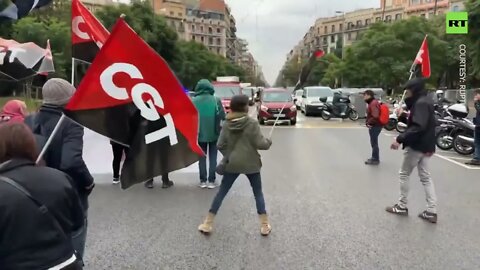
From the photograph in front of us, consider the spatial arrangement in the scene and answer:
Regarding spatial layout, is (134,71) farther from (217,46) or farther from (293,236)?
(217,46)

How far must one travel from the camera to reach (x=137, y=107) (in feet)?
13.2

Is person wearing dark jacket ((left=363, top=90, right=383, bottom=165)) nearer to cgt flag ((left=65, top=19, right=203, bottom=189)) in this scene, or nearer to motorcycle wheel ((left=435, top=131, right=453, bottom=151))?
motorcycle wheel ((left=435, top=131, right=453, bottom=151))

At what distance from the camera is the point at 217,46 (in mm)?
156750

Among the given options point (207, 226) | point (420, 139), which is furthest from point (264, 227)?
point (420, 139)

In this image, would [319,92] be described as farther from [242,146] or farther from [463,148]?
[242,146]

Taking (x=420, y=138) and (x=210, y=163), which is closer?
(x=420, y=138)

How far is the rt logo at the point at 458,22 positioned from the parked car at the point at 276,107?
728 centimetres

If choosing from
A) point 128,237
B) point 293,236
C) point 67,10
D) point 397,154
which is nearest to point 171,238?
point 128,237

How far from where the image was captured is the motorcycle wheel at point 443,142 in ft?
45.6

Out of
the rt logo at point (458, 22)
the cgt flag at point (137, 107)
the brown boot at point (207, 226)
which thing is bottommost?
the brown boot at point (207, 226)

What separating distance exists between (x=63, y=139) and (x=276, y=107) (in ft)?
67.5

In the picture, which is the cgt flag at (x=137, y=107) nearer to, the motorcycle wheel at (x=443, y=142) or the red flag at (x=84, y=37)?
the red flag at (x=84, y=37)

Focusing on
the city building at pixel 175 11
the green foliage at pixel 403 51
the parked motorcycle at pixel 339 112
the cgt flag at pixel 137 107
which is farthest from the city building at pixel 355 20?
the cgt flag at pixel 137 107

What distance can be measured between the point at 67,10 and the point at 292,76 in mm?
96227
